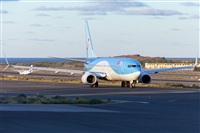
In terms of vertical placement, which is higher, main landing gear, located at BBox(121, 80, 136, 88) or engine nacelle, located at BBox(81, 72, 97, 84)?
engine nacelle, located at BBox(81, 72, 97, 84)

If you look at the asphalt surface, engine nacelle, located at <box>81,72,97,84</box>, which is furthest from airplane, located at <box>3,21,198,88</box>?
the asphalt surface

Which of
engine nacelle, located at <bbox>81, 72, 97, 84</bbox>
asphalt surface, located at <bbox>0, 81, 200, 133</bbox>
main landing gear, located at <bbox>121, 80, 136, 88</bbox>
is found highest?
engine nacelle, located at <bbox>81, 72, 97, 84</bbox>

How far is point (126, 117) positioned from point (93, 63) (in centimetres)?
3527

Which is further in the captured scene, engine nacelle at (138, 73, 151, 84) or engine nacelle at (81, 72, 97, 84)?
engine nacelle at (81, 72, 97, 84)

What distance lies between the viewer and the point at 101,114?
25.2 meters

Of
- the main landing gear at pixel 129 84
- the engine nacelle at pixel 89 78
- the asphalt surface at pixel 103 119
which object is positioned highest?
the engine nacelle at pixel 89 78

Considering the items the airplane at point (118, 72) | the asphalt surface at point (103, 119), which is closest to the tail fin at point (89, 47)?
the airplane at point (118, 72)

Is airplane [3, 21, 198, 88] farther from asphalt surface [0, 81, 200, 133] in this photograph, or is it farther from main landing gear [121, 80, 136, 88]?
asphalt surface [0, 81, 200, 133]

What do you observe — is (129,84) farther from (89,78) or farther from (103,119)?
(103,119)

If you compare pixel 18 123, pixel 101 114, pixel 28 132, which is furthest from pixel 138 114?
pixel 28 132

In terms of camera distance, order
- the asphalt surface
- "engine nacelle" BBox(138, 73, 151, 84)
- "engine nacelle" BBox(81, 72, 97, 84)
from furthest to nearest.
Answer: "engine nacelle" BBox(81, 72, 97, 84)
"engine nacelle" BBox(138, 73, 151, 84)
the asphalt surface

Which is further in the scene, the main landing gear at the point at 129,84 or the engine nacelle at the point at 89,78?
the engine nacelle at the point at 89,78

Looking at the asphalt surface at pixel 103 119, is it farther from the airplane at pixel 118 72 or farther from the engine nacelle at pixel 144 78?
the engine nacelle at pixel 144 78

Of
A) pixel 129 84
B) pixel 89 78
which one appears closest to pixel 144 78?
pixel 129 84
